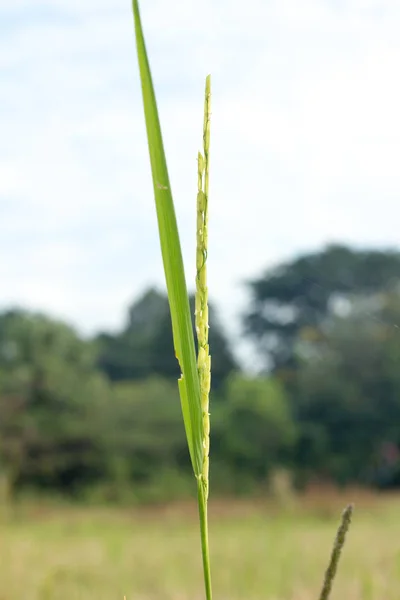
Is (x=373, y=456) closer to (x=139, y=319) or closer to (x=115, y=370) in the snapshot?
(x=115, y=370)

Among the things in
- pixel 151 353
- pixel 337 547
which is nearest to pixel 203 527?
pixel 337 547

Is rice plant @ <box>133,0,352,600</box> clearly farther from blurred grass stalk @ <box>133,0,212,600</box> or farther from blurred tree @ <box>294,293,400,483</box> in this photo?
blurred tree @ <box>294,293,400,483</box>

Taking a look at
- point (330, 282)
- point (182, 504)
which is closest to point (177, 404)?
point (182, 504)

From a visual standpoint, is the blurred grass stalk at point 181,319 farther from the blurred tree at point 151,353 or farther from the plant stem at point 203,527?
the blurred tree at point 151,353

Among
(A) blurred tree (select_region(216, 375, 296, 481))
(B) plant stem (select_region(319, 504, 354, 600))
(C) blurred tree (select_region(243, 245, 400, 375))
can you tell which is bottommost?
(B) plant stem (select_region(319, 504, 354, 600))

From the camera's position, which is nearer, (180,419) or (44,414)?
(44,414)

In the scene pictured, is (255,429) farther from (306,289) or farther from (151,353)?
(306,289)

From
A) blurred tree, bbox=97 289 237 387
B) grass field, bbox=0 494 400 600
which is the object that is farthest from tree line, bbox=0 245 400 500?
grass field, bbox=0 494 400 600
